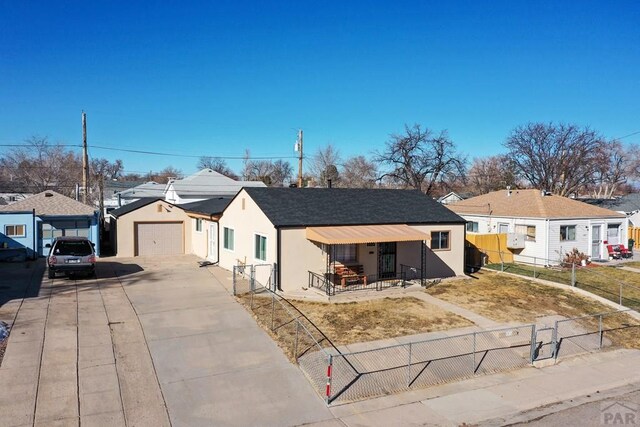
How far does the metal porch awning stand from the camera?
1648 cm

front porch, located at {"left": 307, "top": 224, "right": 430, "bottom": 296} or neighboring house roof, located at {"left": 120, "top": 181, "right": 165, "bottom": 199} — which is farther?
neighboring house roof, located at {"left": 120, "top": 181, "right": 165, "bottom": 199}

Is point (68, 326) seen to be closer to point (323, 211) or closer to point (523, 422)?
point (323, 211)

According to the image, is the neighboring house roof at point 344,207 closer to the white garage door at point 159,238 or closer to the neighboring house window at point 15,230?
the white garage door at point 159,238

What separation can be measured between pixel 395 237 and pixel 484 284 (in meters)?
5.24

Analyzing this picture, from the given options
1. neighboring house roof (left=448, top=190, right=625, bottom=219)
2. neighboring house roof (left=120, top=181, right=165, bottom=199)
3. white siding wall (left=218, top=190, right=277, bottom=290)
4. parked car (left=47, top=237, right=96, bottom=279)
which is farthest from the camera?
neighboring house roof (left=120, top=181, right=165, bottom=199)

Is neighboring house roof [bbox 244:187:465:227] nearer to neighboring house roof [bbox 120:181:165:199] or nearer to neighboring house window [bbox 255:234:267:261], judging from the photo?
neighboring house window [bbox 255:234:267:261]

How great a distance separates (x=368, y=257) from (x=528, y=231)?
12267mm

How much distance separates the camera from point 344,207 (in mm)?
19953

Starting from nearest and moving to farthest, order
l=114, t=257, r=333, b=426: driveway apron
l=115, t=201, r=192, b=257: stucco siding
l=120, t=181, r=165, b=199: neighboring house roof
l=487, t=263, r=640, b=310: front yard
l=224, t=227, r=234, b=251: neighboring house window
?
l=114, t=257, r=333, b=426: driveway apron → l=487, t=263, r=640, b=310: front yard → l=224, t=227, r=234, b=251: neighboring house window → l=115, t=201, r=192, b=257: stucco siding → l=120, t=181, r=165, b=199: neighboring house roof

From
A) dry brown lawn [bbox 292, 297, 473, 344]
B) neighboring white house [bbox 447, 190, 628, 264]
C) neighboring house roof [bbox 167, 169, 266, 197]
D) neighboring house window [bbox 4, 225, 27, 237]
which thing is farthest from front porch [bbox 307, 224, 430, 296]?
neighboring house roof [bbox 167, 169, 266, 197]

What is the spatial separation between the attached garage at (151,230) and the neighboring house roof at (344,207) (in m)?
9.64

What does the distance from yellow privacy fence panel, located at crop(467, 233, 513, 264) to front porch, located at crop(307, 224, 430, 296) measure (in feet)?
21.5

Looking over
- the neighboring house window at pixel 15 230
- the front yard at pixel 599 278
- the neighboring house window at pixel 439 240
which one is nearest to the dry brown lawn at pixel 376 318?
the neighboring house window at pixel 439 240

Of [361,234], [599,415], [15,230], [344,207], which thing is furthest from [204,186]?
[599,415]
